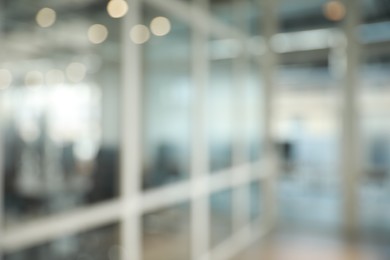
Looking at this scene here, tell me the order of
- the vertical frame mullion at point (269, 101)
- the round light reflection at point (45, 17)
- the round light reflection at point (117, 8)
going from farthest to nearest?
the vertical frame mullion at point (269, 101)
the round light reflection at point (117, 8)
the round light reflection at point (45, 17)

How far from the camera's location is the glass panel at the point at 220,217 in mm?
4679

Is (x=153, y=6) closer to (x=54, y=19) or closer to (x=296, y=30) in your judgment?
(x=54, y=19)

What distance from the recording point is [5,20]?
2.25 m

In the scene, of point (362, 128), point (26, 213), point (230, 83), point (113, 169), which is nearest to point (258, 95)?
point (230, 83)

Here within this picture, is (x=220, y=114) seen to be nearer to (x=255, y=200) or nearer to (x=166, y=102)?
(x=166, y=102)

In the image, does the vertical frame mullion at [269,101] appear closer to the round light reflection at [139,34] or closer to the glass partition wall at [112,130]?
the glass partition wall at [112,130]

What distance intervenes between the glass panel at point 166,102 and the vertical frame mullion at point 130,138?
0.64ft

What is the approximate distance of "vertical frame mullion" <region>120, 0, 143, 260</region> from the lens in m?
3.11

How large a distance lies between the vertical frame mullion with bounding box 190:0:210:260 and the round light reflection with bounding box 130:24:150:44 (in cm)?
82

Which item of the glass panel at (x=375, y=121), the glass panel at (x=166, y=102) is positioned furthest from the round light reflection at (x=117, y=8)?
the glass panel at (x=375, y=121)

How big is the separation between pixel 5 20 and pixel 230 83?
3.34m

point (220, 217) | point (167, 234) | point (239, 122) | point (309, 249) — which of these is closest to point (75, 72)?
point (167, 234)

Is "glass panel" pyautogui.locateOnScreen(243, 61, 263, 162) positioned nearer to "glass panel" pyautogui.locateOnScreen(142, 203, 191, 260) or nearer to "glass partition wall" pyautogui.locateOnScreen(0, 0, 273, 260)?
"glass partition wall" pyautogui.locateOnScreen(0, 0, 273, 260)

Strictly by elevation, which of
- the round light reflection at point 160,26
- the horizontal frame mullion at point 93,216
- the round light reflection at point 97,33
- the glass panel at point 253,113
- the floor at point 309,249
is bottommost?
the floor at point 309,249
